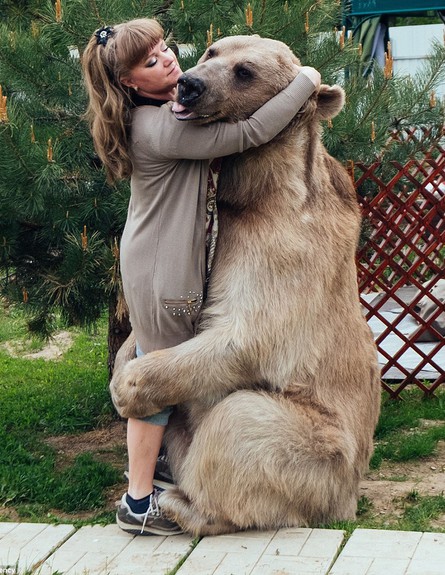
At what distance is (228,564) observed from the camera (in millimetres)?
3623

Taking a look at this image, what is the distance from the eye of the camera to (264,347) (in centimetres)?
375

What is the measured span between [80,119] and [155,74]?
3.85ft

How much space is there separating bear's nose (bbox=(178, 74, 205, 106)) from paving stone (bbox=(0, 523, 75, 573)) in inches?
70.6

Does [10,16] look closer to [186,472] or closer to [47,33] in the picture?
[47,33]

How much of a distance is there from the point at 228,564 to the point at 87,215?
196 cm

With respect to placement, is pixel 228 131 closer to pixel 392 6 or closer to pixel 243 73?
pixel 243 73

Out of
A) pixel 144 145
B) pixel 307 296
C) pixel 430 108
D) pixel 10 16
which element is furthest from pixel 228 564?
pixel 10 16

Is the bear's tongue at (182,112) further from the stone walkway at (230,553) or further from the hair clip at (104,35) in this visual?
the stone walkway at (230,553)

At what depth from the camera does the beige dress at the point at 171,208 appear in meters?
3.67

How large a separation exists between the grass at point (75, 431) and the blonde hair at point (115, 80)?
1568 millimetres

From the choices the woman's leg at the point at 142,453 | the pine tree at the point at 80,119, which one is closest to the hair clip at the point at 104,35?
the pine tree at the point at 80,119

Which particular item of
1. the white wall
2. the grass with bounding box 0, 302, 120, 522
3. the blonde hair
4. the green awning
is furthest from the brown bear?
the white wall

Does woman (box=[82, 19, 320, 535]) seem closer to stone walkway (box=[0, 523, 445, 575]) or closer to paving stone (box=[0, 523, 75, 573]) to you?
stone walkway (box=[0, 523, 445, 575])

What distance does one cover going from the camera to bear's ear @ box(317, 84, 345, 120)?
12.8ft
